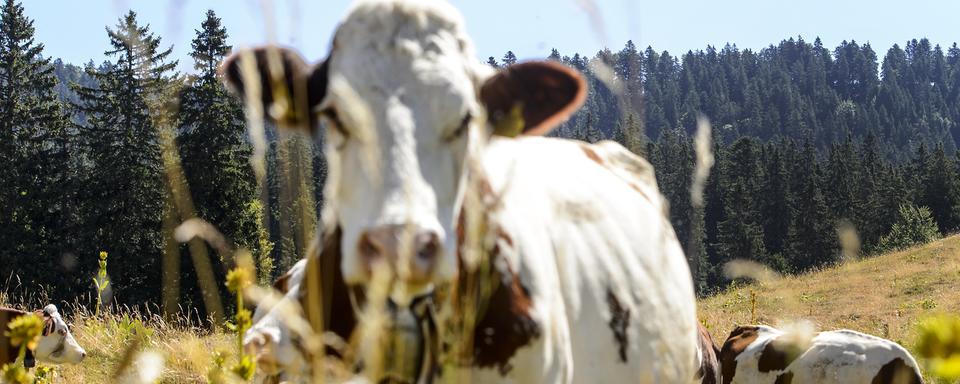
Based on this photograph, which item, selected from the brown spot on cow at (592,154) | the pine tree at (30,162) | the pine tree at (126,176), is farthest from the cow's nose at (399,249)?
the pine tree at (30,162)

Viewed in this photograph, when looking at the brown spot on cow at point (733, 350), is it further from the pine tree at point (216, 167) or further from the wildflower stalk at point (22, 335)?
the pine tree at point (216, 167)

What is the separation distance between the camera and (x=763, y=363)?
9.83 m

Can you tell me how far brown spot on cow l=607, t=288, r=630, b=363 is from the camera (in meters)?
3.51

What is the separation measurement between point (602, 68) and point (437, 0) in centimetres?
69

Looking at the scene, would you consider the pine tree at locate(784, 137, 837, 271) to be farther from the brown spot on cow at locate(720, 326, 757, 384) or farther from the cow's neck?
the cow's neck

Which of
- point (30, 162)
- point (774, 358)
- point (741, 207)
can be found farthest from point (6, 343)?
point (741, 207)

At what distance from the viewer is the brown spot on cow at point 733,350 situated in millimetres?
10211

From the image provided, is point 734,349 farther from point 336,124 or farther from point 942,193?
point 942,193

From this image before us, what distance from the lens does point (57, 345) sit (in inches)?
382

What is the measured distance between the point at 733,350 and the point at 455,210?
335 inches

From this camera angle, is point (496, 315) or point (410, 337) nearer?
point (410, 337)

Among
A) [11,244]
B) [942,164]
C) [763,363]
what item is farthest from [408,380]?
[942,164]

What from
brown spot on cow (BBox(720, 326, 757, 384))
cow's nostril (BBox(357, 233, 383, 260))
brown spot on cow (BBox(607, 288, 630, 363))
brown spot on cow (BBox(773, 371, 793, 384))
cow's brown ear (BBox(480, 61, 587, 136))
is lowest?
brown spot on cow (BBox(773, 371, 793, 384))

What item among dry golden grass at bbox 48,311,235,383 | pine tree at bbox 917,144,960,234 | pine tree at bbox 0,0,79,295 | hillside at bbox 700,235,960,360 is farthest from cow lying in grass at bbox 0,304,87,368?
pine tree at bbox 917,144,960,234
